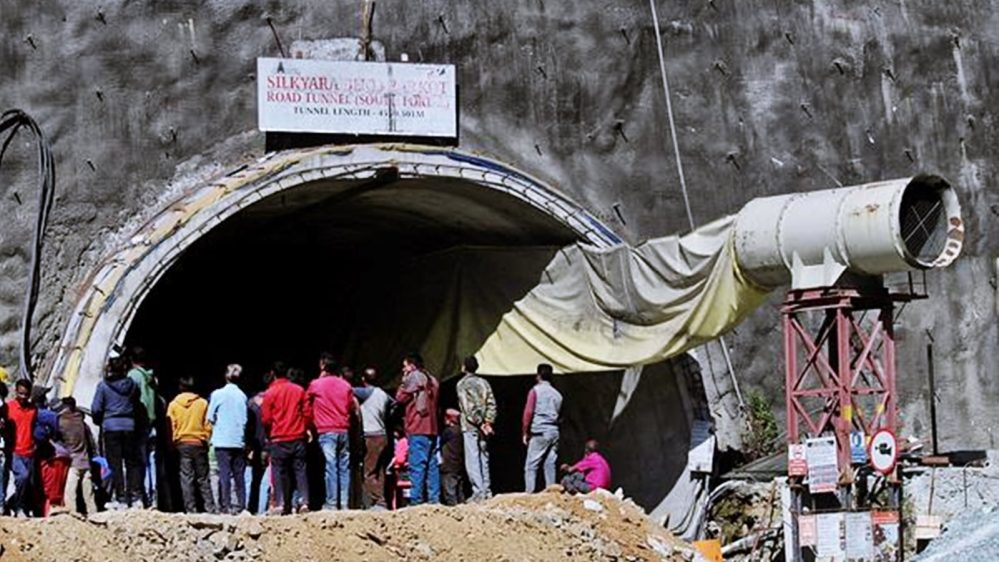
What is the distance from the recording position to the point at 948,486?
790 inches

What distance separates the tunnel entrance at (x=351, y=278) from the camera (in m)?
22.8

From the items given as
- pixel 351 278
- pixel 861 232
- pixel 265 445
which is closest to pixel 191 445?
pixel 265 445

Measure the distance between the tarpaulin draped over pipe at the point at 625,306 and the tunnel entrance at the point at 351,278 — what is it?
40 centimetres

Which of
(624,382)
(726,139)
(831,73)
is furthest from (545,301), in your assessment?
(831,73)

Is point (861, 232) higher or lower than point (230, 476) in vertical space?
higher

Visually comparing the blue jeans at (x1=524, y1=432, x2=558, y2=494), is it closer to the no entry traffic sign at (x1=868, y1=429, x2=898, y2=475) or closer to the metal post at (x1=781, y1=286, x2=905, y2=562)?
the metal post at (x1=781, y1=286, x2=905, y2=562)

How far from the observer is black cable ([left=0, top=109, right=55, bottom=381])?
65.8ft

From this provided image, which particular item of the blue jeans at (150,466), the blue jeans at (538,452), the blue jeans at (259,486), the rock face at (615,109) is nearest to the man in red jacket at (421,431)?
the blue jeans at (538,452)

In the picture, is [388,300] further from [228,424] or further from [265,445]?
[228,424]

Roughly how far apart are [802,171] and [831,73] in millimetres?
1232

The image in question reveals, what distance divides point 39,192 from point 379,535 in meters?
5.70

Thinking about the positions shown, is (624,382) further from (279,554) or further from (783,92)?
(279,554)

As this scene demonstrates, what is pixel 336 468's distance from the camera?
19.6 meters

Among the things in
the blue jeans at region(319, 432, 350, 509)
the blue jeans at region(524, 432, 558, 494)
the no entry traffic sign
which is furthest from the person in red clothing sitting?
the no entry traffic sign
